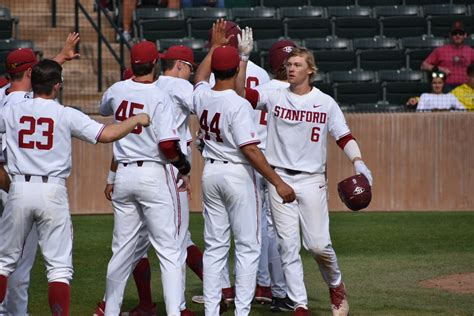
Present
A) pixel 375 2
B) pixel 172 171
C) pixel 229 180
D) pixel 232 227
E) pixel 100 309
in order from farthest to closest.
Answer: pixel 375 2, pixel 100 309, pixel 172 171, pixel 232 227, pixel 229 180

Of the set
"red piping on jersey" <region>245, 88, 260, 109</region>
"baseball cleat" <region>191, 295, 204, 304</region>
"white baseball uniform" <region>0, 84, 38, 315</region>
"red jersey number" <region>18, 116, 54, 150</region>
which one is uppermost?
"red piping on jersey" <region>245, 88, 260, 109</region>

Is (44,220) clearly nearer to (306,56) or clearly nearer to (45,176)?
(45,176)

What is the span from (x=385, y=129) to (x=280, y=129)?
716 cm

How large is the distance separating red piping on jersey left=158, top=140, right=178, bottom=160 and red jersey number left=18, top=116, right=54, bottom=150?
846 mm

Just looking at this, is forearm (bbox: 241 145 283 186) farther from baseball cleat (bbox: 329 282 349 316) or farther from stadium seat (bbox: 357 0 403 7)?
stadium seat (bbox: 357 0 403 7)

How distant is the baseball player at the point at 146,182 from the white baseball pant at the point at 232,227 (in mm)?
241

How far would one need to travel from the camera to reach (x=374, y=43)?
18.4 metres

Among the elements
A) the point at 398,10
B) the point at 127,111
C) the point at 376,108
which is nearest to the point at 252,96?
the point at 127,111

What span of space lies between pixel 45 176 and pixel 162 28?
37.7 feet

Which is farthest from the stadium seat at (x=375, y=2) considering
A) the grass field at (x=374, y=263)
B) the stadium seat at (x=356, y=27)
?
the grass field at (x=374, y=263)

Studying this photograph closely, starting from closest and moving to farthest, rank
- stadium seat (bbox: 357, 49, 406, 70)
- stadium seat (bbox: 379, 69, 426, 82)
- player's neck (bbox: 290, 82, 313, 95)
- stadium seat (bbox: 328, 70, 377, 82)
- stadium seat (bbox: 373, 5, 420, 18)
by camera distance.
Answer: player's neck (bbox: 290, 82, 313, 95)
stadium seat (bbox: 328, 70, 377, 82)
stadium seat (bbox: 379, 69, 426, 82)
stadium seat (bbox: 357, 49, 406, 70)
stadium seat (bbox: 373, 5, 420, 18)

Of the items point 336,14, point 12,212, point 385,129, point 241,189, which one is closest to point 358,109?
point 385,129

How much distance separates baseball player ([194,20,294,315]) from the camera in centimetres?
777

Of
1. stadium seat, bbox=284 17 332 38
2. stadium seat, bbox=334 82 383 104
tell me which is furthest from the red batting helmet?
stadium seat, bbox=284 17 332 38
